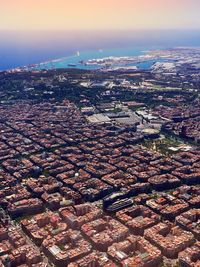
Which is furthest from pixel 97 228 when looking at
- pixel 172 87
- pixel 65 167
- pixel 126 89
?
pixel 172 87

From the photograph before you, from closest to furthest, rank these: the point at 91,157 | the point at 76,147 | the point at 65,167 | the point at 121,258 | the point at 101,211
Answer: the point at 121,258
the point at 101,211
the point at 65,167
the point at 91,157
the point at 76,147

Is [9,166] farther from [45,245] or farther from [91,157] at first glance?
[45,245]

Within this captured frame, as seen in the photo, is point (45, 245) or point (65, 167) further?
point (65, 167)

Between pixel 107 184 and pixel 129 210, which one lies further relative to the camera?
pixel 107 184

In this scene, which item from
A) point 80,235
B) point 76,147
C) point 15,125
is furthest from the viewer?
point 15,125

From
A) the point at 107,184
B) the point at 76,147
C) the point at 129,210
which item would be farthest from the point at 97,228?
the point at 76,147

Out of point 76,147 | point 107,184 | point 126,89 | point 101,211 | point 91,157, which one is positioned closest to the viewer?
point 101,211

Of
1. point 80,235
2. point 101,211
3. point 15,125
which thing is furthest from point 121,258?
point 15,125

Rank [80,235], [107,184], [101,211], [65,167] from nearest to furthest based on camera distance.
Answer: [80,235] < [101,211] < [107,184] < [65,167]

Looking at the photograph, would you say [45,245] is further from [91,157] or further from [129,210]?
[91,157]
